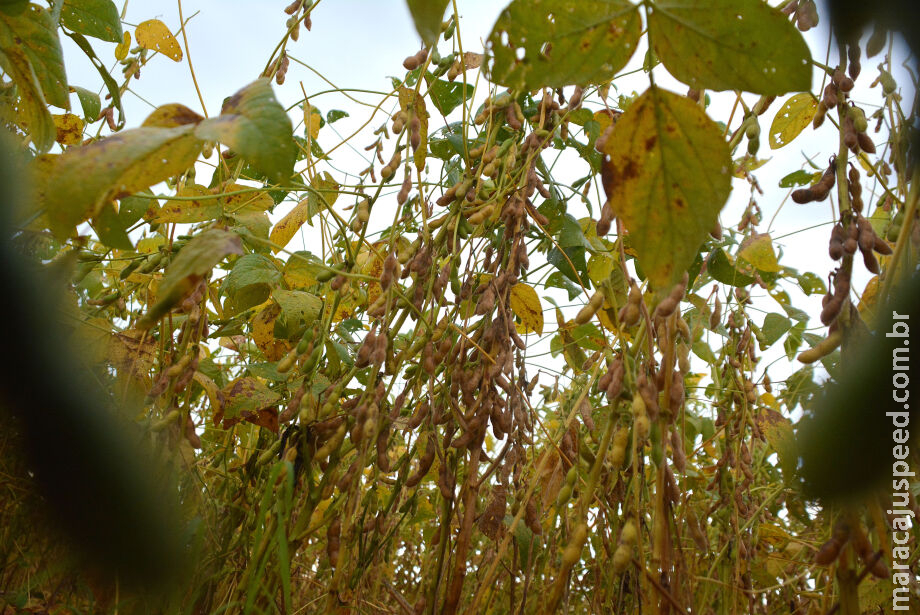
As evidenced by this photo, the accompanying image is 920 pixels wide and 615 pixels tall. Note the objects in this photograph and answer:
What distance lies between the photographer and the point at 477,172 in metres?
1.04

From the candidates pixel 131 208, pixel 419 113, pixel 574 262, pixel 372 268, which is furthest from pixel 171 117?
pixel 574 262

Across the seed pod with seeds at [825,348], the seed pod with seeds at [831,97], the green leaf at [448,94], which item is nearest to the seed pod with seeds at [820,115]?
the seed pod with seeds at [831,97]

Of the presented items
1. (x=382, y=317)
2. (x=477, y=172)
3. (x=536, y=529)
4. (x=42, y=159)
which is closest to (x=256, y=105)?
(x=42, y=159)

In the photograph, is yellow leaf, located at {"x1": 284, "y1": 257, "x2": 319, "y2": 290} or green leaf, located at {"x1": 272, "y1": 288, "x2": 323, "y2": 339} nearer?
green leaf, located at {"x1": 272, "y1": 288, "x2": 323, "y2": 339}

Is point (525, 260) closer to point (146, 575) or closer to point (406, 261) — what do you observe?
point (406, 261)

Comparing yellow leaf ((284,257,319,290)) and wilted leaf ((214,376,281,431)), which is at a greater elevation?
yellow leaf ((284,257,319,290))

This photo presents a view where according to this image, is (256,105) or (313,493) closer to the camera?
(256,105)

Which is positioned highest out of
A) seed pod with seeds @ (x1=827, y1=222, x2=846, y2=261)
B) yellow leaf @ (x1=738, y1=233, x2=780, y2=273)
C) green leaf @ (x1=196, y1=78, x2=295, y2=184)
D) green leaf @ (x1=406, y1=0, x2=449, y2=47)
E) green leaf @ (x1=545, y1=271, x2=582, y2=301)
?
green leaf @ (x1=545, y1=271, x2=582, y2=301)

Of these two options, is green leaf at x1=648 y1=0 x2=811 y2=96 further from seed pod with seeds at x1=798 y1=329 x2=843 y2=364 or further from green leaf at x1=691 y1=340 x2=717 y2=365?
green leaf at x1=691 y1=340 x2=717 y2=365

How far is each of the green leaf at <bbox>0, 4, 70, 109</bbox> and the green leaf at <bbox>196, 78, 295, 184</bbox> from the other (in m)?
0.42

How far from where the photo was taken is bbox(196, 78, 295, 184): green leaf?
1.59 ft

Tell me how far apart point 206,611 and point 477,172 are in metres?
0.82

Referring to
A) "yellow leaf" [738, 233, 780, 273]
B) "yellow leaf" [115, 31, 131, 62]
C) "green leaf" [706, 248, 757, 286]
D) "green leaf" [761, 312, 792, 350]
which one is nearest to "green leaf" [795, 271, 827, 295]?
"green leaf" [761, 312, 792, 350]

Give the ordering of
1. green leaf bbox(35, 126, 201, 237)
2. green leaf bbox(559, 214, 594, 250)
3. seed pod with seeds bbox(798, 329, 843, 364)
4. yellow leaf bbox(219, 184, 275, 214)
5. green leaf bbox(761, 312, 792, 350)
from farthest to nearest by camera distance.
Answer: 1. green leaf bbox(761, 312, 792, 350)
2. yellow leaf bbox(219, 184, 275, 214)
3. green leaf bbox(559, 214, 594, 250)
4. seed pod with seeds bbox(798, 329, 843, 364)
5. green leaf bbox(35, 126, 201, 237)
